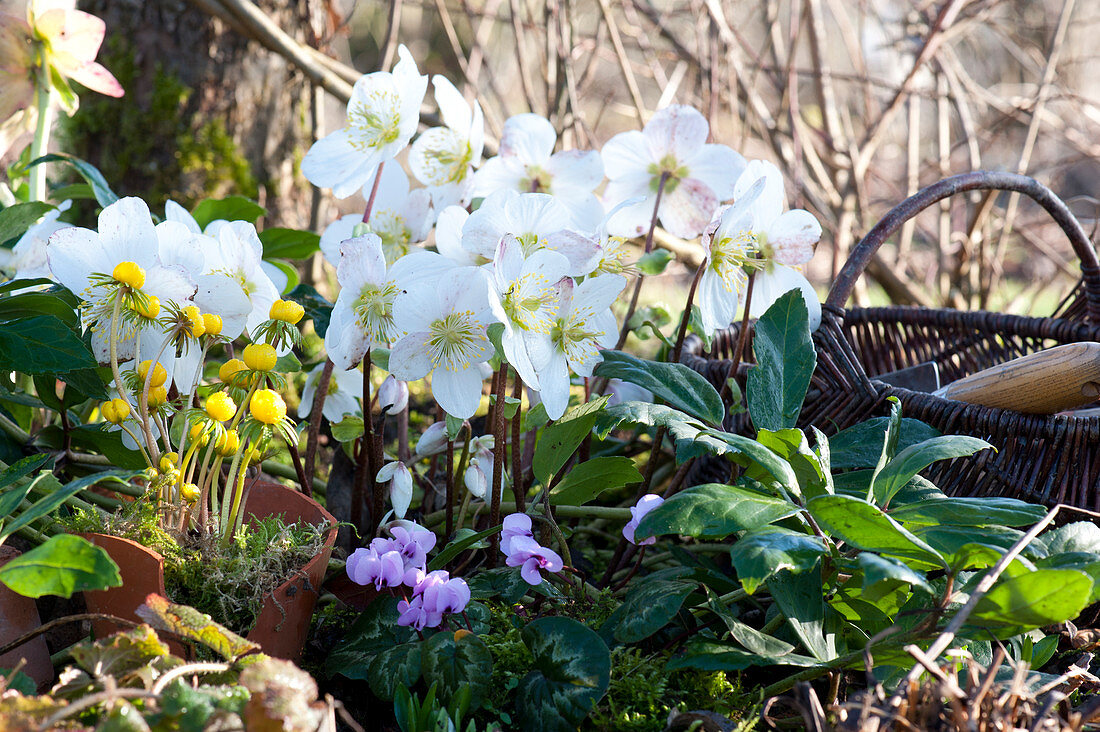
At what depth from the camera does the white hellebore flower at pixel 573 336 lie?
771 mm

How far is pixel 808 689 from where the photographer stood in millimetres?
603

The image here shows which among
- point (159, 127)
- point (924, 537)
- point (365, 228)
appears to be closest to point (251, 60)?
point (159, 127)

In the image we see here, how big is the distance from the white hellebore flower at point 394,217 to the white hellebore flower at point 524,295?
0.96ft

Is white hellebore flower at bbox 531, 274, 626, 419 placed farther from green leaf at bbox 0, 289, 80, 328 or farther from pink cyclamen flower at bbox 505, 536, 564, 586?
green leaf at bbox 0, 289, 80, 328

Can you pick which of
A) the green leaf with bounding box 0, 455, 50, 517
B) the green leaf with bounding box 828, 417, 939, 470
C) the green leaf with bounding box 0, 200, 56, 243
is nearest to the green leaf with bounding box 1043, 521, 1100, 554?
the green leaf with bounding box 828, 417, 939, 470

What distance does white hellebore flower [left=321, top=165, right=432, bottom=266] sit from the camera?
0.99 meters

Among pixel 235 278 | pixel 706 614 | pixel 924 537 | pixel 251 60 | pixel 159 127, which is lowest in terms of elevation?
pixel 706 614

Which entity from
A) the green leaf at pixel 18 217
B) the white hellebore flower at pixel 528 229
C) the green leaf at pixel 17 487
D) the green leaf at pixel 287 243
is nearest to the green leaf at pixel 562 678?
the white hellebore flower at pixel 528 229

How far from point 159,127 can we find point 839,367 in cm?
142

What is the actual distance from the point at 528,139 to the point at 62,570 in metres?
0.66

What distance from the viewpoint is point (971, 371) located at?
136 cm

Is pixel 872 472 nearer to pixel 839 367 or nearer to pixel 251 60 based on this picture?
pixel 839 367

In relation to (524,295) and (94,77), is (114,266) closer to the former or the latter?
(524,295)

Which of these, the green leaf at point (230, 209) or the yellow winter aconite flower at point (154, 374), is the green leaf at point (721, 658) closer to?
the yellow winter aconite flower at point (154, 374)
